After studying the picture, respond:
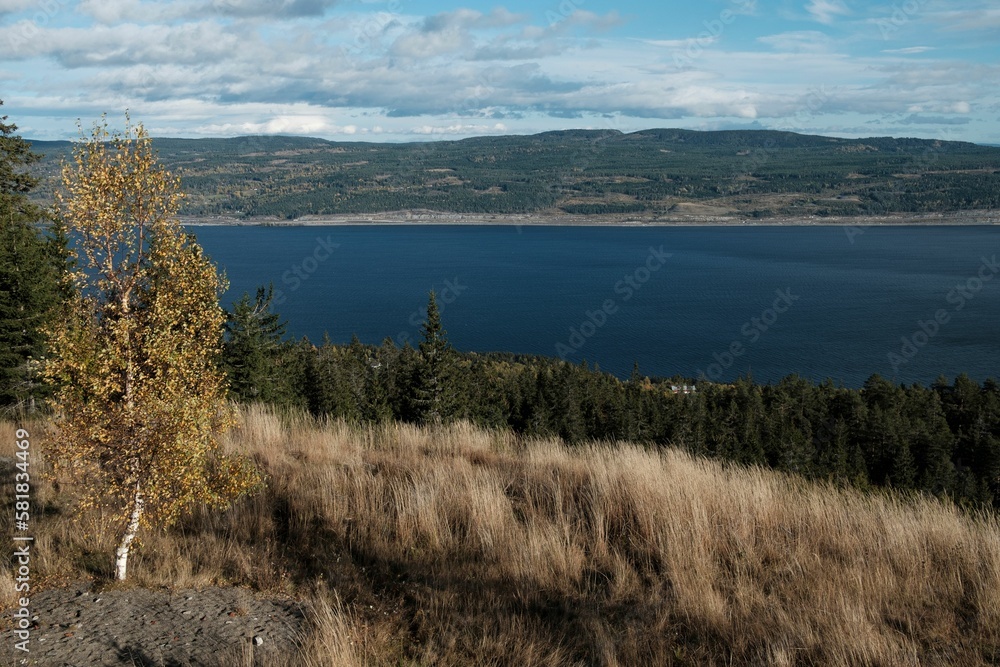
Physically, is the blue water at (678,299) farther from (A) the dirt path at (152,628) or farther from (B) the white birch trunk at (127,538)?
(A) the dirt path at (152,628)

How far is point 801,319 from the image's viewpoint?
87188 millimetres

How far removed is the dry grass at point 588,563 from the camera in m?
3.90

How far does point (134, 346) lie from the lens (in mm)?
5051

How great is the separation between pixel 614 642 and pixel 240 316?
2460 centimetres

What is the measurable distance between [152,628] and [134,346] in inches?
78.9

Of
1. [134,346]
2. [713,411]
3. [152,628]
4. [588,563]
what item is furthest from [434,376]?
[152,628]

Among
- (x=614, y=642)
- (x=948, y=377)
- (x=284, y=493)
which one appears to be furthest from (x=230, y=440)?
(x=948, y=377)

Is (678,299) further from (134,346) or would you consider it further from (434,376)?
(134,346)

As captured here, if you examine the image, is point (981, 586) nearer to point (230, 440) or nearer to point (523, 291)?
point (230, 440)

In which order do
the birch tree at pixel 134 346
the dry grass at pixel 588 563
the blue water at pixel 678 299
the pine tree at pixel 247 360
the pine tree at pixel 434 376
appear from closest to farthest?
the dry grass at pixel 588 563 < the birch tree at pixel 134 346 < the pine tree at pixel 247 360 < the pine tree at pixel 434 376 < the blue water at pixel 678 299

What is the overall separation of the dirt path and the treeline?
2630cm

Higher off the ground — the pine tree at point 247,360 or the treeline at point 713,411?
the pine tree at point 247,360

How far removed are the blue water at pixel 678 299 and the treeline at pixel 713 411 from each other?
57.3 ft

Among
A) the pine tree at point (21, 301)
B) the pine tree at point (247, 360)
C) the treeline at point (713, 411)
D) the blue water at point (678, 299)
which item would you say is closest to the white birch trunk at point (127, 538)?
the pine tree at point (21, 301)
